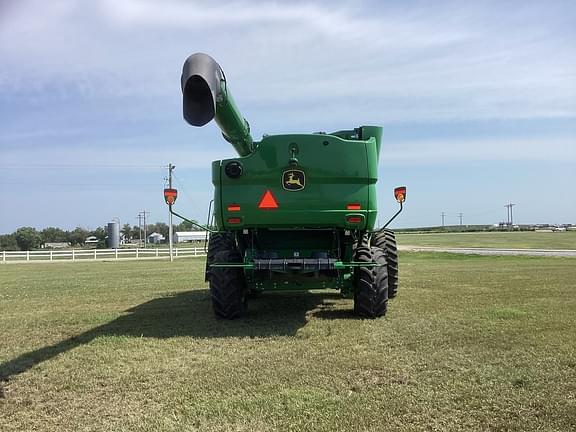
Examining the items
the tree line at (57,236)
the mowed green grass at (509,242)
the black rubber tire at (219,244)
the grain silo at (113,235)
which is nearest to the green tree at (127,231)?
the tree line at (57,236)

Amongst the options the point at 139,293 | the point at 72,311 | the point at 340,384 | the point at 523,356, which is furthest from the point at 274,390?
the point at 139,293

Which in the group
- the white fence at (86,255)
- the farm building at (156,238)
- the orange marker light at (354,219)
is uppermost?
the orange marker light at (354,219)

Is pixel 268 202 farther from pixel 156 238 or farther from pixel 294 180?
pixel 156 238

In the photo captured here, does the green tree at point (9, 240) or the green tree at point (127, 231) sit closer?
the green tree at point (9, 240)

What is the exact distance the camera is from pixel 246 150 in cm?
770

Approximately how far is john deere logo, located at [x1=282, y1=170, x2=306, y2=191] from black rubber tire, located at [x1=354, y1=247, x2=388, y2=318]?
1.49 meters

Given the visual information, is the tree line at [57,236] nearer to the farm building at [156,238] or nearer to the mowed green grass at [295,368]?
the farm building at [156,238]

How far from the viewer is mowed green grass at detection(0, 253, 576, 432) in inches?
152

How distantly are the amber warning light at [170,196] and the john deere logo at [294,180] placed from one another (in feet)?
5.65

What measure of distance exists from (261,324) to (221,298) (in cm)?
73

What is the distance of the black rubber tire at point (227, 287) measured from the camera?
25.3ft

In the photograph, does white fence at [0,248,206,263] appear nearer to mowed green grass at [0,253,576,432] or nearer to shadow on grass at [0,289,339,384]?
shadow on grass at [0,289,339,384]

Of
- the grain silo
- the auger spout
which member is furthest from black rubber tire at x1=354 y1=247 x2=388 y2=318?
the grain silo

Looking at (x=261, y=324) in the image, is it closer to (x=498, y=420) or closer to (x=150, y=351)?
(x=150, y=351)
